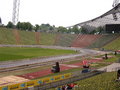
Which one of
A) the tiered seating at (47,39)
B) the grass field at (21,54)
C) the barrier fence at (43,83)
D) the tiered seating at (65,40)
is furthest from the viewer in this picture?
the tiered seating at (65,40)

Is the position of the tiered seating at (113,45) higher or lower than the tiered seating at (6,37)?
lower

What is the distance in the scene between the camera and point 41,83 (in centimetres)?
2558

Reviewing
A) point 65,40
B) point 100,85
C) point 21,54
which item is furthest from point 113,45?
point 100,85

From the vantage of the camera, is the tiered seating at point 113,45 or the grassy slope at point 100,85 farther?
the tiered seating at point 113,45

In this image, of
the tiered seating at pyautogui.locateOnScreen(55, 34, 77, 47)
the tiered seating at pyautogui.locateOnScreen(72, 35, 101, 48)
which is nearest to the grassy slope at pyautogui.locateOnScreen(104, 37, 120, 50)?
the tiered seating at pyautogui.locateOnScreen(72, 35, 101, 48)

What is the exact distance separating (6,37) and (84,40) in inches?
2142

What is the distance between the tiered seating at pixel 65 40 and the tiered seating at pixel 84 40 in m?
3.80

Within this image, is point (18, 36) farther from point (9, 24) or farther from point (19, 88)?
point (19, 88)

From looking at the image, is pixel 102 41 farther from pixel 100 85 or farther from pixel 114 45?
pixel 100 85

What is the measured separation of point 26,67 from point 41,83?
1898 cm

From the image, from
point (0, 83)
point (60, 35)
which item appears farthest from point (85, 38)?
point (0, 83)

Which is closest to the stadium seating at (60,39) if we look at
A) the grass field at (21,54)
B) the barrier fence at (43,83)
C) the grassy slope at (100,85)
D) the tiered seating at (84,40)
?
the tiered seating at (84,40)

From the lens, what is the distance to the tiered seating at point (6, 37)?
349 feet

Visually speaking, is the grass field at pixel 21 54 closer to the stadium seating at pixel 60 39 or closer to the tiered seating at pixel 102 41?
the stadium seating at pixel 60 39
